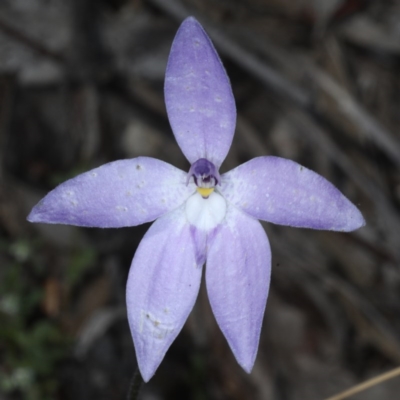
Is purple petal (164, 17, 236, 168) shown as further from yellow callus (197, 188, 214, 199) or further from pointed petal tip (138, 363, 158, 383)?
pointed petal tip (138, 363, 158, 383)

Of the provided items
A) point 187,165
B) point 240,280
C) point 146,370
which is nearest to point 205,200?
point 240,280

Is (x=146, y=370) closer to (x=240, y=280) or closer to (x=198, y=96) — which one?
(x=240, y=280)

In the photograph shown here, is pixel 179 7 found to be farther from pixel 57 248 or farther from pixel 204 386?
pixel 204 386

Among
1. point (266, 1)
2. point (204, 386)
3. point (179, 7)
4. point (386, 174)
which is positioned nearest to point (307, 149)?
point (386, 174)

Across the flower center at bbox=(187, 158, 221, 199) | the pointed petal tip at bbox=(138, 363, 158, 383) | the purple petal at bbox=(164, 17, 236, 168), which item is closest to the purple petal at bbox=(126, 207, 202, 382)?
the pointed petal tip at bbox=(138, 363, 158, 383)

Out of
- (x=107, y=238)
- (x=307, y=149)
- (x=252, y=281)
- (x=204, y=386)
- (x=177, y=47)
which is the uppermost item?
(x=177, y=47)

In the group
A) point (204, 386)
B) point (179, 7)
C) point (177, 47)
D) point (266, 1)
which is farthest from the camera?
point (266, 1)

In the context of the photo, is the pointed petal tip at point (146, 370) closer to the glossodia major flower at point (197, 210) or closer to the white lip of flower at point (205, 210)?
the glossodia major flower at point (197, 210)
